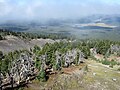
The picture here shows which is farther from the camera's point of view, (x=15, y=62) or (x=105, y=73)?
(x=105, y=73)

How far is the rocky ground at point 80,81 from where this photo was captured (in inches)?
4690

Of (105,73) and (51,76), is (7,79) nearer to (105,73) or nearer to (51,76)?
(51,76)

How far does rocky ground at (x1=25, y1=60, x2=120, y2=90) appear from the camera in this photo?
391 feet

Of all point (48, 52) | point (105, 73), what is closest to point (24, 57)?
point (48, 52)

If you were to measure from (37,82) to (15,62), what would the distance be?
13.6 metres

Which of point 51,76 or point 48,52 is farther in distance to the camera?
point 48,52

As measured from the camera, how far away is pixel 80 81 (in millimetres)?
127000

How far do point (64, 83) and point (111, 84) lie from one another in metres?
21.6

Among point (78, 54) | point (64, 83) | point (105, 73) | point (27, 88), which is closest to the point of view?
point (27, 88)

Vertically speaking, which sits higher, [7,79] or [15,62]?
[15,62]

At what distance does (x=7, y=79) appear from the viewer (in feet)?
430

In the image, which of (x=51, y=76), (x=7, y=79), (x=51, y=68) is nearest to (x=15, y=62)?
(x=7, y=79)

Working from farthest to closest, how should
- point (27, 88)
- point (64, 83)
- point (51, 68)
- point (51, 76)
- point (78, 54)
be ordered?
point (78, 54) < point (51, 68) < point (51, 76) < point (64, 83) < point (27, 88)

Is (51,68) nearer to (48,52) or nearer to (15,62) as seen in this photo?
(48,52)
